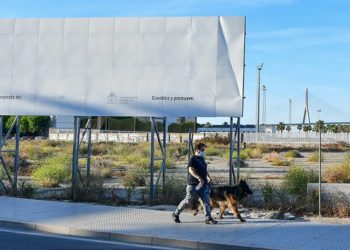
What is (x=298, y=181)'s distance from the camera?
14898mm

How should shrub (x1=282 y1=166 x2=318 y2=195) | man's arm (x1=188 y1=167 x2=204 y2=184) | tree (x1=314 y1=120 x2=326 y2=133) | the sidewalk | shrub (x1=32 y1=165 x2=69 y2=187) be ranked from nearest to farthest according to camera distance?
1. the sidewalk
2. man's arm (x1=188 y1=167 x2=204 y2=184)
3. tree (x1=314 y1=120 x2=326 y2=133)
4. shrub (x1=282 y1=166 x2=318 y2=195)
5. shrub (x1=32 y1=165 x2=69 y2=187)

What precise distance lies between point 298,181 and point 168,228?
5701 mm

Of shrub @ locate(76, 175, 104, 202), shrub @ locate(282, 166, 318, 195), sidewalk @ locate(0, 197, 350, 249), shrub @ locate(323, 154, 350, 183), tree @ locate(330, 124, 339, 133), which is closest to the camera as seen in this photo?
sidewalk @ locate(0, 197, 350, 249)

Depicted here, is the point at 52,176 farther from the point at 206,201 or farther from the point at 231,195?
the point at 231,195

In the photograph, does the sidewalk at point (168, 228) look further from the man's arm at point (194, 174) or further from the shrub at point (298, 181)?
the shrub at point (298, 181)

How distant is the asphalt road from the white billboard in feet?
18.2

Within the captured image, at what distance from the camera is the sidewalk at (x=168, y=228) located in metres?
9.23

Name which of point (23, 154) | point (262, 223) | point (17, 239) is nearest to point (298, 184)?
point (262, 223)

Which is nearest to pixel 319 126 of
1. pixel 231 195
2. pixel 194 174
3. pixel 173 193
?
pixel 173 193

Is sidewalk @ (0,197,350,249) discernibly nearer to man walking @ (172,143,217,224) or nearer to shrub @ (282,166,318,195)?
man walking @ (172,143,217,224)

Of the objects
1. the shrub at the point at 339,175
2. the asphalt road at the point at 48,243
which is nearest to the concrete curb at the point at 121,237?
the asphalt road at the point at 48,243

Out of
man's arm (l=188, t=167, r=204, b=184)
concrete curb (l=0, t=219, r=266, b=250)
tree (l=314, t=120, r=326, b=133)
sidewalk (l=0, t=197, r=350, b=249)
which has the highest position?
tree (l=314, t=120, r=326, b=133)

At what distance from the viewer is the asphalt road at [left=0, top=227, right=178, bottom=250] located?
29.8 feet

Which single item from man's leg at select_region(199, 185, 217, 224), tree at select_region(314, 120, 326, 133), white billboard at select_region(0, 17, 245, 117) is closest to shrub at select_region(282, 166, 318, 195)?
tree at select_region(314, 120, 326, 133)
